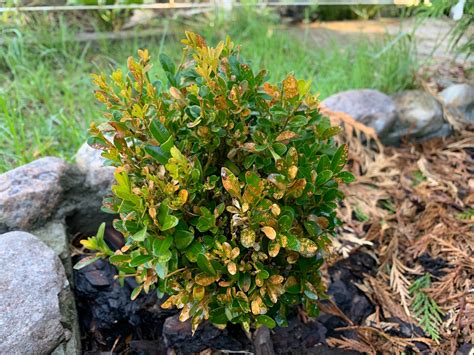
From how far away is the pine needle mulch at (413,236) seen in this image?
1851mm

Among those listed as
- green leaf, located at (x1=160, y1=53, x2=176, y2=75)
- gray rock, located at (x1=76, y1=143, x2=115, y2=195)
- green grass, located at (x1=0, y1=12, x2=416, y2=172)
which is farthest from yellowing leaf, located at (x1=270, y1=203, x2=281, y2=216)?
green grass, located at (x1=0, y1=12, x2=416, y2=172)

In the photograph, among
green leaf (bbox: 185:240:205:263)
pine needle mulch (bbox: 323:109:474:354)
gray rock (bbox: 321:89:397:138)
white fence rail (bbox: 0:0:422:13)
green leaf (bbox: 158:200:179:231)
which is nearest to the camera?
green leaf (bbox: 158:200:179:231)

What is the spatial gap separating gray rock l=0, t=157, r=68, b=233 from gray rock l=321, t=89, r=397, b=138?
1776 mm

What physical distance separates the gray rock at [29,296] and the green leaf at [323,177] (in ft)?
3.22

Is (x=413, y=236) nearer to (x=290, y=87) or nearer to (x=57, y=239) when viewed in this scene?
(x=290, y=87)

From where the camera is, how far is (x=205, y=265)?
4.77ft

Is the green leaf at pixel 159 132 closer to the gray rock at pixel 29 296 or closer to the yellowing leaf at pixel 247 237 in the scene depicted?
the yellowing leaf at pixel 247 237

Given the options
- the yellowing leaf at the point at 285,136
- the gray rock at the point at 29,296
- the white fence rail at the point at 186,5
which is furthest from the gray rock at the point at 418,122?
the gray rock at the point at 29,296

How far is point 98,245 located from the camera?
1736 mm

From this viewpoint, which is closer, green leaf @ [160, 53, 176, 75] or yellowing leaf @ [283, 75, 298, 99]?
yellowing leaf @ [283, 75, 298, 99]

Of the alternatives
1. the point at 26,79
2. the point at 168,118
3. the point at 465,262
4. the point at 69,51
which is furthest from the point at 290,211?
the point at 69,51

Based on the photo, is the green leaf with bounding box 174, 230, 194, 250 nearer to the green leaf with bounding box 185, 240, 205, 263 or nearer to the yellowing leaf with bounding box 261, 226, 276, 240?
the green leaf with bounding box 185, 240, 205, 263

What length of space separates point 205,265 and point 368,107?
1.97 meters

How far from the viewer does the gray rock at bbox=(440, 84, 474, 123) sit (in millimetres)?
3277
